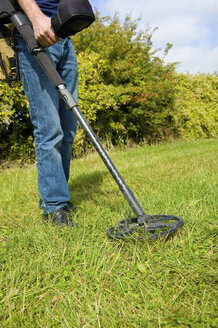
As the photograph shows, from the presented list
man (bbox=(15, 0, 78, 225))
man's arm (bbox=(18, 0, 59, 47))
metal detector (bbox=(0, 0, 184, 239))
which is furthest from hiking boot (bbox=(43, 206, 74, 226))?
man's arm (bbox=(18, 0, 59, 47))

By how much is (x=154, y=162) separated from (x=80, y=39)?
3.76 meters

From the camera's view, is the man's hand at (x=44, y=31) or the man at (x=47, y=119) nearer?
the man's hand at (x=44, y=31)

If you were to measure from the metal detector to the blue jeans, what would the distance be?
198 millimetres

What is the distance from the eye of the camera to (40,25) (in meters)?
1.72

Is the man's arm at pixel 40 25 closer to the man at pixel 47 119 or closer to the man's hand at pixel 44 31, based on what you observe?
the man's hand at pixel 44 31

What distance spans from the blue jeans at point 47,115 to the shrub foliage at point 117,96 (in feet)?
9.63

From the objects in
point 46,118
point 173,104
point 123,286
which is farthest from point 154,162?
point 173,104

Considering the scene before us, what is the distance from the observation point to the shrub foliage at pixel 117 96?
18.5 feet

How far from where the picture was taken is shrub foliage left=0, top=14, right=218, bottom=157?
5652 millimetres

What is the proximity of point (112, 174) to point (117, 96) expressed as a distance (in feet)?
17.5

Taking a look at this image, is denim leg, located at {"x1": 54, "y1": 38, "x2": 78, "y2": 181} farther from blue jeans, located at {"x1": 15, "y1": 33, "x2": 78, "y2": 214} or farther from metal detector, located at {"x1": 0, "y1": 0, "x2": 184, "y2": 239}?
metal detector, located at {"x1": 0, "y1": 0, "x2": 184, "y2": 239}

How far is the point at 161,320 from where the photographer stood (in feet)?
3.57

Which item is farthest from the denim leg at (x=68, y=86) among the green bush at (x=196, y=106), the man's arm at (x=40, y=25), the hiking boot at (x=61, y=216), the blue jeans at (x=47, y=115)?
the green bush at (x=196, y=106)

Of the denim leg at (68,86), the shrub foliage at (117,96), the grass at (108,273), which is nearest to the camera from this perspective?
the grass at (108,273)
